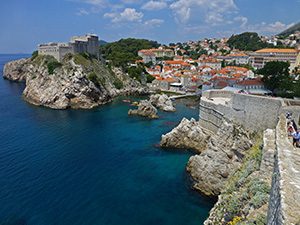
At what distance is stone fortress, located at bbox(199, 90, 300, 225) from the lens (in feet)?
17.0

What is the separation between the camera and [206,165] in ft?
60.3

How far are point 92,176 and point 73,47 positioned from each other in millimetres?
49817

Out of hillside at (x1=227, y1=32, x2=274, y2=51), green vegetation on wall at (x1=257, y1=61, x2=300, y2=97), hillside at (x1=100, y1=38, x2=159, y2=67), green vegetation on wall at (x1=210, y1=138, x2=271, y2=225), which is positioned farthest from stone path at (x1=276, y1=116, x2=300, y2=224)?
hillside at (x1=227, y1=32, x2=274, y2=51)

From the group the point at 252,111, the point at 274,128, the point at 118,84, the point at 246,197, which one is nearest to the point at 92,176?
the point at 246,197

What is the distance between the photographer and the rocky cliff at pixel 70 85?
154 feet

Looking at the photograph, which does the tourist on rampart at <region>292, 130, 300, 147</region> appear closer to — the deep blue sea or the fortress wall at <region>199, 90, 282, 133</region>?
the fortress wall at <region>199, 90, 282, 133</region>

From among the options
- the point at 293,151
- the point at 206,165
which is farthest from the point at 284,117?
the point at 206,165

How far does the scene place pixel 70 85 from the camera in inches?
1869

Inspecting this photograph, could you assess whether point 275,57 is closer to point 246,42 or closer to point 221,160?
point 246,42

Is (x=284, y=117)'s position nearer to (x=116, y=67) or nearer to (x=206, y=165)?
(x=206, y=165)

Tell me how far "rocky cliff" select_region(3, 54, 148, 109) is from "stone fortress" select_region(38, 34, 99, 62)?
6.53 feet

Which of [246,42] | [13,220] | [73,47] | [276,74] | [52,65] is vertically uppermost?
[246,42]

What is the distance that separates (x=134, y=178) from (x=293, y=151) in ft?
47.7

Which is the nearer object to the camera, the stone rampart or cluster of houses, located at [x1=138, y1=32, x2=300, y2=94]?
the stone rampart
